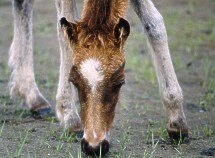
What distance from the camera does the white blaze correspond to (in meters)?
5.65

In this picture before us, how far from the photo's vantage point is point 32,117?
7.98m

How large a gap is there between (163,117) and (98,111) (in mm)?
2381

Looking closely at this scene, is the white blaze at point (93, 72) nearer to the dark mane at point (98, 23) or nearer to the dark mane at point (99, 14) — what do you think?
the dark mane at point (98, 23)

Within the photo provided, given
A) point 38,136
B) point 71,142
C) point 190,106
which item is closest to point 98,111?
point 71,142

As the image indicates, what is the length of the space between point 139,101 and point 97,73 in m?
3.21

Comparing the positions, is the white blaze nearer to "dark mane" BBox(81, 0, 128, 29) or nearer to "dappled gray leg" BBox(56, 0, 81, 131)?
"dark mane" BBox(81, 0, 128, 29)

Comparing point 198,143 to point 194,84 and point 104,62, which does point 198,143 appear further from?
point 194,84

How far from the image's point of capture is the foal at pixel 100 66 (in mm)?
5652

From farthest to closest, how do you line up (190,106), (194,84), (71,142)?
→ (194,84), (190,106), (71,142)

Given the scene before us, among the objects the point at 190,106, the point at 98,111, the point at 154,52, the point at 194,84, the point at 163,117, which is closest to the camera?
the point at 98,111

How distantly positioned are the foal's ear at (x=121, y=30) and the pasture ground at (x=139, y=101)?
658mm

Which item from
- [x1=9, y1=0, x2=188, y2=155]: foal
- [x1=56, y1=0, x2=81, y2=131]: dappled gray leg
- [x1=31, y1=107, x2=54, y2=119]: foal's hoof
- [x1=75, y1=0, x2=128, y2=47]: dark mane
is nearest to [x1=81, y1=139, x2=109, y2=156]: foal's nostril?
[x1=9, y1=0, x2=188, y2=155]: foal

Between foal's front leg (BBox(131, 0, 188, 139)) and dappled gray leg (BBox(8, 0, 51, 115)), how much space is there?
174 cm

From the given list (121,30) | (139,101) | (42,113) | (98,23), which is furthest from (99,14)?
(139,101)
